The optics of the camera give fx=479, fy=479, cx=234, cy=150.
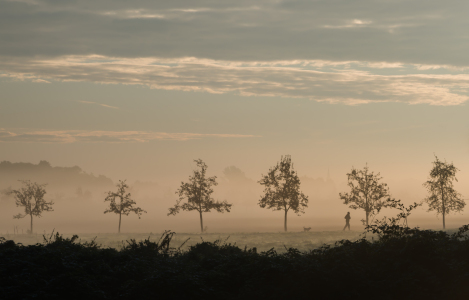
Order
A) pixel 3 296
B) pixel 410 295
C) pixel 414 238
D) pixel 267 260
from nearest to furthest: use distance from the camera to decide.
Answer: pixel 3 296, pixel 410 295, pixel 267 260, pixel 414 238

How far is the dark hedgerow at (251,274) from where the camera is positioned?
1513cm

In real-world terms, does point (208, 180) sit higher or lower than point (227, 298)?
higher

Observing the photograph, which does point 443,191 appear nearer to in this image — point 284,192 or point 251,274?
point 284,192

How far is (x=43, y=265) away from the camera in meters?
16.1

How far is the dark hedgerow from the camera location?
15.1 metres

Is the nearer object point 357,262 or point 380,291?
point 380,291

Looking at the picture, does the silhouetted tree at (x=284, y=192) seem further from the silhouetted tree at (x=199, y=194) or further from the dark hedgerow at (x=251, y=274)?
the dark hedgerow at (x=251, y=274)

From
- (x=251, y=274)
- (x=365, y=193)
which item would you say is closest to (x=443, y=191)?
(x=365, y=193)

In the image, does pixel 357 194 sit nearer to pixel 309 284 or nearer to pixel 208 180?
pixel 208 180

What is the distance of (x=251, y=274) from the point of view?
16.6 metres

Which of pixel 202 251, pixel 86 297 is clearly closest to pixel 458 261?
pixel 202 251

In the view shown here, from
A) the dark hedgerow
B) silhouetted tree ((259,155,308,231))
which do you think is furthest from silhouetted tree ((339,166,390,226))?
the dark hedgerow

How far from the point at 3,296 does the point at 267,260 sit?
27.7 ft

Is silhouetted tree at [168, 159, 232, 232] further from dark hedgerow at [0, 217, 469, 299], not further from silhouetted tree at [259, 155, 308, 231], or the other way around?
dark hedgerow at [0, 217, 469, 299]
